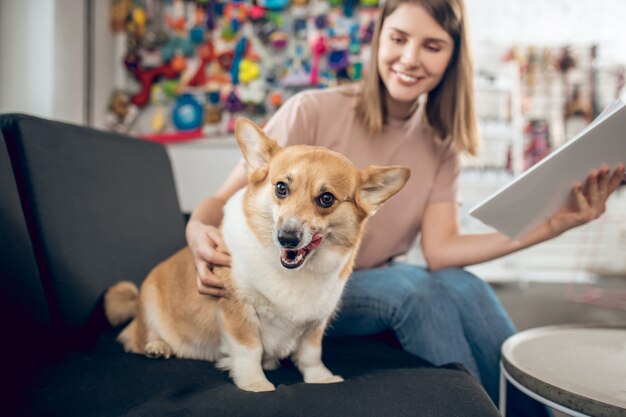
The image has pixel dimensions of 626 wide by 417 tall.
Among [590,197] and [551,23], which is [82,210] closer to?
[590,197]

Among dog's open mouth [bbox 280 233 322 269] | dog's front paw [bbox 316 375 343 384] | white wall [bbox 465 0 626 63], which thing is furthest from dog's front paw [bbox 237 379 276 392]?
white wall [bbox 465 0 626 63]

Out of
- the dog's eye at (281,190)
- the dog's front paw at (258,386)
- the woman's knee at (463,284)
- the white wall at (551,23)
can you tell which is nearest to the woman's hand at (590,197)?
the woman's knee at (463,284)

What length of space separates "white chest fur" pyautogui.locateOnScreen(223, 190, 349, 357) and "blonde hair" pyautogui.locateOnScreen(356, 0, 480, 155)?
0.62 m

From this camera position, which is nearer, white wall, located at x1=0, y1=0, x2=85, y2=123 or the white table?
the white table

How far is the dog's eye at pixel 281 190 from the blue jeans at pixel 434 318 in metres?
0.48

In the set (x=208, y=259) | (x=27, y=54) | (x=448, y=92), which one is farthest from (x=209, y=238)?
(x=27, y=54)

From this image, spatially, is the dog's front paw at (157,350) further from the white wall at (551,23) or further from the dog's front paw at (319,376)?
the white wall at (551,23)

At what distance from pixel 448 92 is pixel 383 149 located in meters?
0.30

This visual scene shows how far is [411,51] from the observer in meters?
1.36

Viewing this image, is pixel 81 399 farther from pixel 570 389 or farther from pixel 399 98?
pixel 399 98

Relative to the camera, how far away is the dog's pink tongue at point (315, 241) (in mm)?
938

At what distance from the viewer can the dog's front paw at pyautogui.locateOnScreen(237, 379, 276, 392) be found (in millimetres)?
961

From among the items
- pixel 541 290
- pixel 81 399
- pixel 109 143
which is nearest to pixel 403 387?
pixel 81 399

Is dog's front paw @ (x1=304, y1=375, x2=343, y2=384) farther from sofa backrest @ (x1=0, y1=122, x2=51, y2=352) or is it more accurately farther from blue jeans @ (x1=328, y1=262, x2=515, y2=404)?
sofa backrest @ (x1=0, y1=122, x2=51, y2=352)
